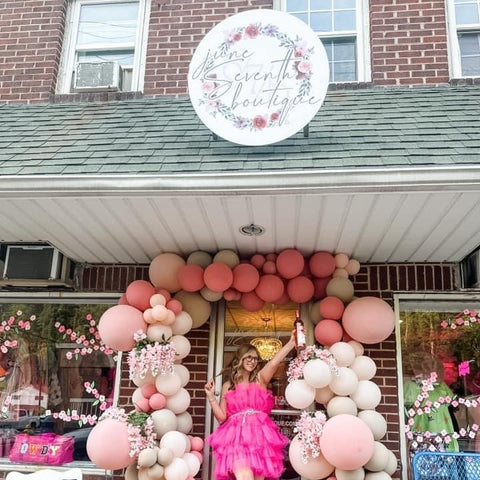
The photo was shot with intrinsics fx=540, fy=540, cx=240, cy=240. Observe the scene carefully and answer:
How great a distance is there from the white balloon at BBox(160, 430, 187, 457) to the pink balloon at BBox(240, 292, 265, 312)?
4.10 feet

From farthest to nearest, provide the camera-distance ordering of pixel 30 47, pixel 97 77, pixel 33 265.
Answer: pixel 30 47 < pixel 97 77 < pixel 33 265

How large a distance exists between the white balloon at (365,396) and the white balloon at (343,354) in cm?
22

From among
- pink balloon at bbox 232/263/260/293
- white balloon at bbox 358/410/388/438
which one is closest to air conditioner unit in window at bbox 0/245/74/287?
pink balloon at bbox 232/263/260/293

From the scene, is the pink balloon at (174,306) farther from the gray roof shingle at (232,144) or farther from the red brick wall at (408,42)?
the red brick wall at (408,42)

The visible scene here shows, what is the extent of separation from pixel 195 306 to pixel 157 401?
896 millimetres

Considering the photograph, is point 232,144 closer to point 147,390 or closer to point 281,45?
point 281,45

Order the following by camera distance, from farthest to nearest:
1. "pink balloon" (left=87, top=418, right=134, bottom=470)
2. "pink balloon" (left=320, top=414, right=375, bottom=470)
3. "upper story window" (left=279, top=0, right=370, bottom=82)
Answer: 1. "upper story window" (left=279, top=0, right=370, bottom=82)
2. "pink balloon" (left=87, top=418, right=134, bottom=470)
3. "pink balloon" (left=320, top=414, right=375, bottom=470)

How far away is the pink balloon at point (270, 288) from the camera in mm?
4703

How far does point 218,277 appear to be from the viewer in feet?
15.2

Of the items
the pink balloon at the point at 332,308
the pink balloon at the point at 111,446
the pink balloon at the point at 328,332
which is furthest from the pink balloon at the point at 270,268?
the pink balloon at the point at 111,446

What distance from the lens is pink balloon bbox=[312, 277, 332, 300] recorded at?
4.84m

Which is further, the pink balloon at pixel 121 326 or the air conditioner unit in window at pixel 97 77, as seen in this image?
the air conditioner unit in window at pixel 97 77

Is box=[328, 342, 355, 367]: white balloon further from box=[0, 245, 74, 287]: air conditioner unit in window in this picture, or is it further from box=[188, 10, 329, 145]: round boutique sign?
box=[0, 245, 74, 287]: air conditioner unit in window

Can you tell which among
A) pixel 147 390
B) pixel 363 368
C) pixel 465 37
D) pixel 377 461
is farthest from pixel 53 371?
pixel 465 37
